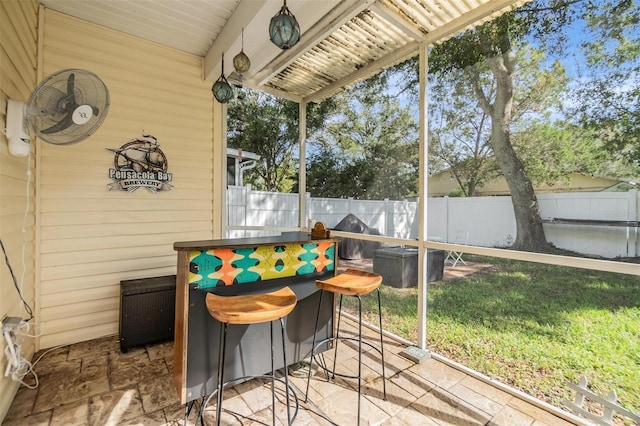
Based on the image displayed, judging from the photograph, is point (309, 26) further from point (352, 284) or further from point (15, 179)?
point (15, 179)

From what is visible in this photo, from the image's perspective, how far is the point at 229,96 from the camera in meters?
2.77

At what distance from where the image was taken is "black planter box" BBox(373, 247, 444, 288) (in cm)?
277

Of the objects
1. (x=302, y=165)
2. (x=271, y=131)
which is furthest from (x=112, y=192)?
(x=302, y=165)

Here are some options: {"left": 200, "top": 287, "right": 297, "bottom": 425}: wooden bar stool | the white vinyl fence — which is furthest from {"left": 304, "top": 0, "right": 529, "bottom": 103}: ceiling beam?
{"left": 200, "top": 287, "right": 297, "bottom": 425}: wooden bar stool

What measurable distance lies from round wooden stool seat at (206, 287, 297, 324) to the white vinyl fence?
1.60m

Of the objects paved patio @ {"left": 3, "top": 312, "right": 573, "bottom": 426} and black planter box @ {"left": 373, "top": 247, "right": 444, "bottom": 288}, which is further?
black planter box @ {"left": 373, "top": 247, "right": 444, "bottom": 288}

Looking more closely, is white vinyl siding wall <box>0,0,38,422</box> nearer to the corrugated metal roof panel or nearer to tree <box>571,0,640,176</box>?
the corrugated metal roof panel

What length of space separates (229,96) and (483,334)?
10.7 feet

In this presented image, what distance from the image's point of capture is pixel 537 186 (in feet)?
6.94

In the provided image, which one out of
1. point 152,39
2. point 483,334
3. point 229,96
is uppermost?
point 152,39

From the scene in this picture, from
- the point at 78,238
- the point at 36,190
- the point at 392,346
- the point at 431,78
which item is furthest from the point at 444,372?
the point at 36,190

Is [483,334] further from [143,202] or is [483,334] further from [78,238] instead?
[78,238]

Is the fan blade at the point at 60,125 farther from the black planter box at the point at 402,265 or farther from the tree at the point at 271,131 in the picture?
the black planter box at the point at 402,265

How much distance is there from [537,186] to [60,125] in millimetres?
3239
